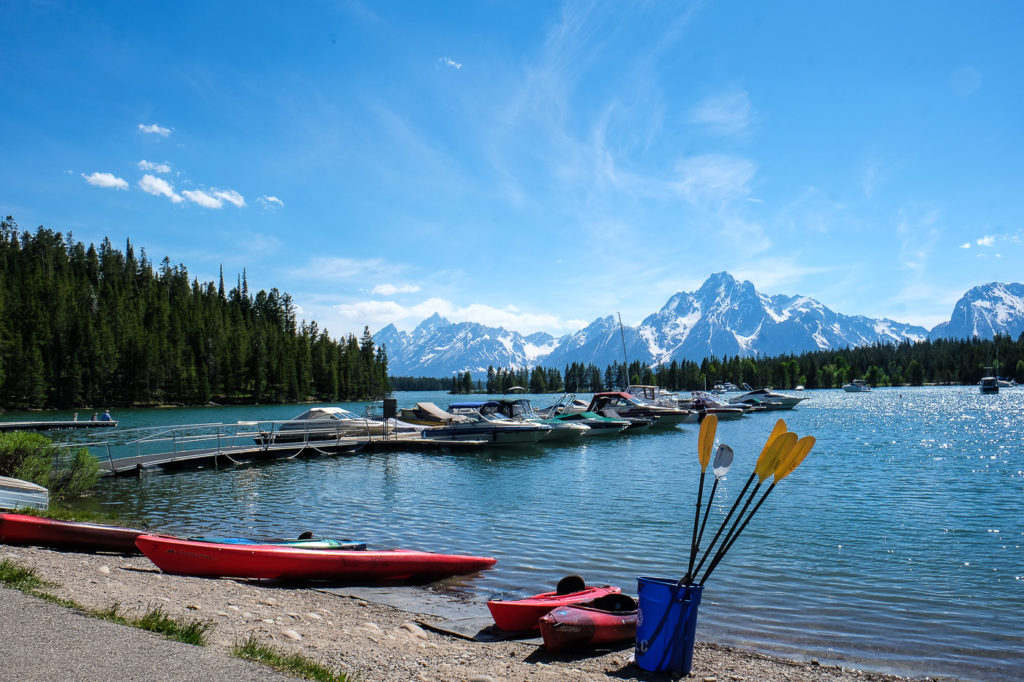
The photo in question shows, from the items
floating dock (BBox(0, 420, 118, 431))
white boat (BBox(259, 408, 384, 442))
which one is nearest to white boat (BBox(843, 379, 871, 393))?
white boat (BBox(259, 408, 384, 442))

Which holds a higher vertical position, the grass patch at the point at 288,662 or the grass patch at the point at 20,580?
the grass patch at the point at 20,580

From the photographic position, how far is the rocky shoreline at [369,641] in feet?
23.1

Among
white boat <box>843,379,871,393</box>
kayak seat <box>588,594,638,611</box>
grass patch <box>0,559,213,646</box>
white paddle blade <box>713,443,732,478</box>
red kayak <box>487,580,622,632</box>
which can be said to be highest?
white paddle blade <box>713,443,732,478</box>

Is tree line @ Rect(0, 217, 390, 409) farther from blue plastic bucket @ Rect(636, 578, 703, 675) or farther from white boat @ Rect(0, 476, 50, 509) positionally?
blue plastic bucket @ Rect(636, 578, 703, 675)

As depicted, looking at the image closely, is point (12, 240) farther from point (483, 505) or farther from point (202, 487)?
point (483, 505)

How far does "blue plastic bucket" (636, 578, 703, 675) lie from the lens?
714 centimetres

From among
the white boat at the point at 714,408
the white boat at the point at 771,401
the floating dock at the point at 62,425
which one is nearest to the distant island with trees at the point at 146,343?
the floating dock at the point at 62,425

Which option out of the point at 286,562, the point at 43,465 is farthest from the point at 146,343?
the point at 286,562

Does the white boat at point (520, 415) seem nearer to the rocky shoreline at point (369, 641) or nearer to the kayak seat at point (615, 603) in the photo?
the rocky shoreline at point (369, 641)

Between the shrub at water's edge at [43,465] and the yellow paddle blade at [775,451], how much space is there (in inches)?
758

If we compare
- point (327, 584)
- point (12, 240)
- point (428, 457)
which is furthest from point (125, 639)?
point (12, 240)

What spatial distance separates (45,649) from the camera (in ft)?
18.0

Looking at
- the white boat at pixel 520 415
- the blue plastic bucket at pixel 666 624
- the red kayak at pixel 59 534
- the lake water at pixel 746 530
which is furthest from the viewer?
the white boat at pixel 520 415

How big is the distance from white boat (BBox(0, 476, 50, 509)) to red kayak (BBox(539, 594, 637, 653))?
13.5m
